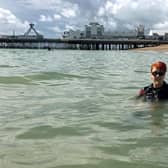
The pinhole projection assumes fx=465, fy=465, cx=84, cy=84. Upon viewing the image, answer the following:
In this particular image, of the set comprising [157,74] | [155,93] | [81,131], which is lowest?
[81,131]

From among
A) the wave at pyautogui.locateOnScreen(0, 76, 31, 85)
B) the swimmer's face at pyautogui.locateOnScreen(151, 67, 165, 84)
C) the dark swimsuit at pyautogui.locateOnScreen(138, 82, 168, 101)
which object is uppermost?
the swimmer's face at pyautogui.locateOnScreen(151, 67, 165, 84)

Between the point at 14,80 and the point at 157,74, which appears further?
the point at 14,80

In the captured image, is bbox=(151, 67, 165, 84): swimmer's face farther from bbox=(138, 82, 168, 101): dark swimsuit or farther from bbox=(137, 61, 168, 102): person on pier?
bbox=(138, 82, 168, 101): dark swimsuit

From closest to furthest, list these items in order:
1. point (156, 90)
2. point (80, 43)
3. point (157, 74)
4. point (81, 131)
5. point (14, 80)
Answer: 1. point (81, 131)
2. point (157, 74)
3. point (156, 90)
4. point (14, 80)
5. point (80, 43)

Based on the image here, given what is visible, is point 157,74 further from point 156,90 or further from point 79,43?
point 79,43

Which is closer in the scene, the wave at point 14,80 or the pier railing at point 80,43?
the wave at point 14,80

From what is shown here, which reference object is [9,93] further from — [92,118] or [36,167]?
[36,167]

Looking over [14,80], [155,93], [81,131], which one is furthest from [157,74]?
[14,80]

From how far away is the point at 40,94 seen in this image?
1192cm

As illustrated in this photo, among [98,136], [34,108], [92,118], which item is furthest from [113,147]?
[34,108]

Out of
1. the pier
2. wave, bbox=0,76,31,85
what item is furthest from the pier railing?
wave, bbox=0,76,31,85

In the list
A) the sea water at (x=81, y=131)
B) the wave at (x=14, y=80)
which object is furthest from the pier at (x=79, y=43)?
the sea water at (x=81, y=131)

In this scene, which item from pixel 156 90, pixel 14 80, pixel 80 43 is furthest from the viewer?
pixel 80 43

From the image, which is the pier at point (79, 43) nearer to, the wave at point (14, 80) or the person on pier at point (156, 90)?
the wave at point (14, 80)
